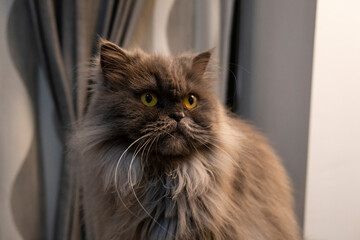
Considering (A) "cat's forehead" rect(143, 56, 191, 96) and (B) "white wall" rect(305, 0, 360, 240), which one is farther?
(B) "white wall" rect(305, 0, 360, 240)

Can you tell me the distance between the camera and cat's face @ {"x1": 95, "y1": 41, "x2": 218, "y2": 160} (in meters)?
0.76

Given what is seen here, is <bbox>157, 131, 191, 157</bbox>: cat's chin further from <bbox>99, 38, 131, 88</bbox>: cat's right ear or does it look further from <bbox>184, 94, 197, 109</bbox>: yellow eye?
<bbox>99, 38, 131, 88</bbox>: cat's right ear

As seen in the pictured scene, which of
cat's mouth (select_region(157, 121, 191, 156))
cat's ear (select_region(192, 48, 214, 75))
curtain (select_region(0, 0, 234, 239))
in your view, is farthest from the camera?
curtain (select_region(0, 0, 234, 239))

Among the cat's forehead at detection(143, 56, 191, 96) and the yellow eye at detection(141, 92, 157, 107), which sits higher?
the cat's forehead at detection(143, 56, 191, 96)

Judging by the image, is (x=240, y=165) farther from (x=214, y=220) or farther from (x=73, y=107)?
(x=73, y=107)

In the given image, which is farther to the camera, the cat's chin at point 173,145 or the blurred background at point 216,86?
the blurred background at point 216,86

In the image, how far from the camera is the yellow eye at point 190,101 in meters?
0.82

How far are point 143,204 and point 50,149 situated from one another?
0.87 meters

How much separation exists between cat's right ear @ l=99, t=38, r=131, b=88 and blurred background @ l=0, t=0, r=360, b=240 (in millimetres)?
575

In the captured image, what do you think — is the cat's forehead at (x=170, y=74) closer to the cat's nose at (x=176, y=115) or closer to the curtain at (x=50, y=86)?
the cat's nose at (x=176, y=115)

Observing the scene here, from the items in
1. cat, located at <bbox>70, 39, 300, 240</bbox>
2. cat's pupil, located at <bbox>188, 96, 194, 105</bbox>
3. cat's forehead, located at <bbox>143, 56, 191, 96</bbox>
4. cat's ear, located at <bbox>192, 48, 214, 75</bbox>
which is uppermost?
cat's ear, located at <bbox>192, 48, 214, 75</bbox>

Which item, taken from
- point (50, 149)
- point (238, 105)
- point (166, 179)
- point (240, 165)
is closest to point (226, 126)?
point (240, 165)

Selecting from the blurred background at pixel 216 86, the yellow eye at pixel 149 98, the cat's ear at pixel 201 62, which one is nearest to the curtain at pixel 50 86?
the blurred background at pixel 216 86

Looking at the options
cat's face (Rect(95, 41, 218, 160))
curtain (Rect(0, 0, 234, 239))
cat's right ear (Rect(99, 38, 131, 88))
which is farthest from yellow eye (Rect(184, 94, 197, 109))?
curtain (Rect(0, 0, 234, 239))
